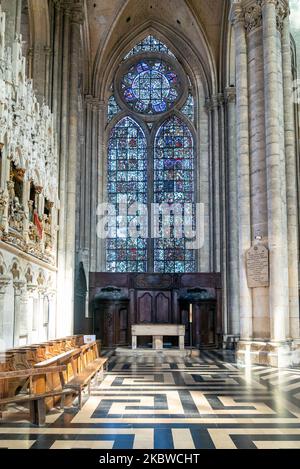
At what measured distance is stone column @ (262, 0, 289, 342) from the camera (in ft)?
50.5

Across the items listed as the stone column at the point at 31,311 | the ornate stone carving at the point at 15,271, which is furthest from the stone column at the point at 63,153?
the ornate stone carving at the point at 15,271

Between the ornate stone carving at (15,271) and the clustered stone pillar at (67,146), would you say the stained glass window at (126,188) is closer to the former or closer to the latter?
the clustered stone pillar at (67,146)

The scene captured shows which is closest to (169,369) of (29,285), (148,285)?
(29,285)

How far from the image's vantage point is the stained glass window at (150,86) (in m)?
30.4

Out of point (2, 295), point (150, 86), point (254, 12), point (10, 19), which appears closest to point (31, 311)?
point (2, 295)

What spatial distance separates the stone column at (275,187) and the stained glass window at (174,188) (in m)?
12.4

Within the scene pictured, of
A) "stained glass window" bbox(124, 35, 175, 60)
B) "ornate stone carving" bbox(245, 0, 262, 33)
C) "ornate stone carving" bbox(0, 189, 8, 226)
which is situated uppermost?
"stained glass window" bbox(124, 35, 175, 60)

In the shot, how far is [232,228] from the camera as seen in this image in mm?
25188

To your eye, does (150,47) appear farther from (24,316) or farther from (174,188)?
(24,316)

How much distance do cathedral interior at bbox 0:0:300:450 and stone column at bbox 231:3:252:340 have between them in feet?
0.21

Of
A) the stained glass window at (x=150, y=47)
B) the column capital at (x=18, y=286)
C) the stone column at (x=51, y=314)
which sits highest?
the stained glass window at (x=150, y=47)

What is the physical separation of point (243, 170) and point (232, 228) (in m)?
8.58

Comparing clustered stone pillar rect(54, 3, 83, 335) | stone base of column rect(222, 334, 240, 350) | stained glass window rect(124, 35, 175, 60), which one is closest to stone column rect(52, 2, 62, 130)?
clustered stone pillar rect(54, 3, 83, 335)

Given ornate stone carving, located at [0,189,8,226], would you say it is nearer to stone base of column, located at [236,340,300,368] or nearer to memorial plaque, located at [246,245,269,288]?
memorial plaque, located at [246,245,269,288]
